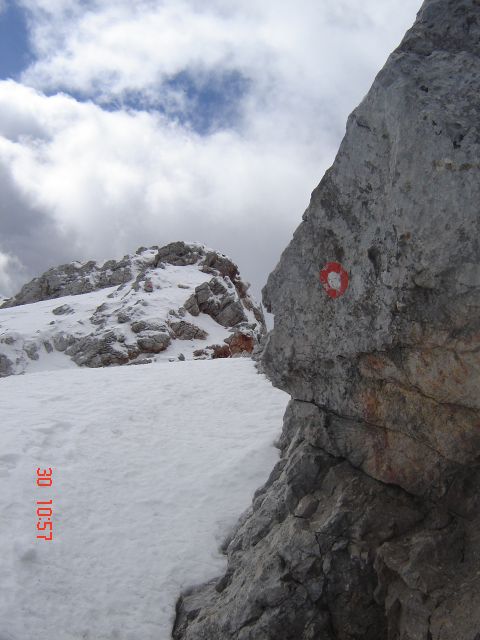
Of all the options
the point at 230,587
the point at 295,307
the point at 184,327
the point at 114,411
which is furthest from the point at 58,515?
Result: the point at 184,327

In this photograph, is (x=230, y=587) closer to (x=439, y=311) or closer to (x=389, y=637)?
(x=389, y=637)

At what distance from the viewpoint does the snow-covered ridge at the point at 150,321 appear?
148 feet

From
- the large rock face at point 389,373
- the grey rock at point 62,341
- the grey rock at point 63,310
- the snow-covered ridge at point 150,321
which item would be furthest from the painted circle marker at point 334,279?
the grey rock at point 63,310

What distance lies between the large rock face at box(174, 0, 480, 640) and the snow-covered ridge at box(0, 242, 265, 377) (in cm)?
3376

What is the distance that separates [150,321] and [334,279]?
136 ft

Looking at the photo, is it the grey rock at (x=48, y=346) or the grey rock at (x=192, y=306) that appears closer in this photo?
the grey rock at (x=48, y=346)

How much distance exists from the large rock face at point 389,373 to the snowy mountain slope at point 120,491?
6.23 feet

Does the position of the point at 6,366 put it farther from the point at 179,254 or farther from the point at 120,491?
the point at 120,491

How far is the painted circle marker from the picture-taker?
7.06 metres

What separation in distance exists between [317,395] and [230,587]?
137 inches

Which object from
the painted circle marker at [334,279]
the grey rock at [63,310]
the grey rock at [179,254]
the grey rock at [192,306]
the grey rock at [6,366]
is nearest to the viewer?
the painted circle marker at [334,279]

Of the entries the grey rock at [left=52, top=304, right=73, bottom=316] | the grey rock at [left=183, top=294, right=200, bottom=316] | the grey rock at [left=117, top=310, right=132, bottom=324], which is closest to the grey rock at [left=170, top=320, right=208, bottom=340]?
the grey rock at [left=183, top=294, right=200, bottom=316]

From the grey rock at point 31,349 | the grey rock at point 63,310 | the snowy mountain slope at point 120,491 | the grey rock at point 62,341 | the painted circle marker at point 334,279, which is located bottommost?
the snowy mountain slope at point 120,491

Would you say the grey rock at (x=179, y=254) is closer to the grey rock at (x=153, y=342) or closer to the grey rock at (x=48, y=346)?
the grey rock at (x=153, y=342)
